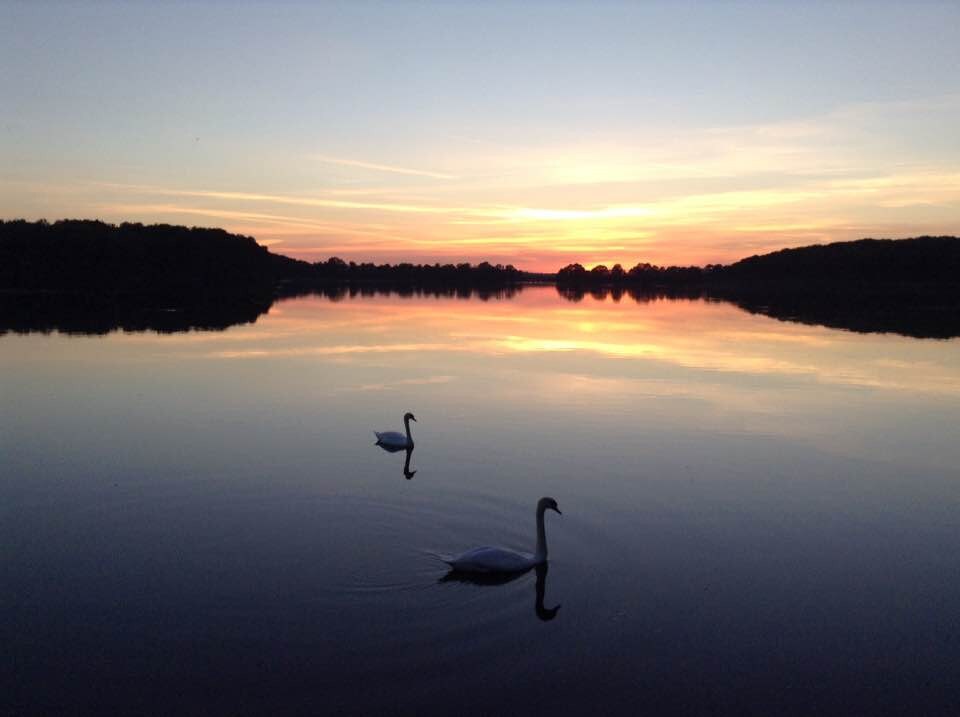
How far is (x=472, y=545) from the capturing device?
10.0m

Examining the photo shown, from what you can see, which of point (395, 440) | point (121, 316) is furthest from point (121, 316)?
point (395, 440)

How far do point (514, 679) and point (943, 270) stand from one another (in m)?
130

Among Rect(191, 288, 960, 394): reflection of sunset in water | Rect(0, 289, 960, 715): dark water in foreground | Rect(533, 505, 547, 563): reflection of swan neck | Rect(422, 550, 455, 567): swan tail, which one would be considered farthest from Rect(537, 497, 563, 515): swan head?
Rect(191, 288, 960, 394): reflection of sunset in water

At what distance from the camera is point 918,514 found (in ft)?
38.6

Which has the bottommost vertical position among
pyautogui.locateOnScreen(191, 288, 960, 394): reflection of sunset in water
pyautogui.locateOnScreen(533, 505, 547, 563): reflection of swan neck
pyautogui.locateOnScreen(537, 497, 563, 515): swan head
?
pyautogui.locateOnScreen(191, 288, 960, 394): reflection of sunset in water

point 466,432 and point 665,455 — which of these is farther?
point 466,432

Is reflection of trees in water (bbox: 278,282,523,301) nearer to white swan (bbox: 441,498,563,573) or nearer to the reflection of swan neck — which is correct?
the reflection of swan neck

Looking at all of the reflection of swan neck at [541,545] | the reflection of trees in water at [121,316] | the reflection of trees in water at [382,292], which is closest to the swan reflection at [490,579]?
the reflection of swan neck at [541,545]

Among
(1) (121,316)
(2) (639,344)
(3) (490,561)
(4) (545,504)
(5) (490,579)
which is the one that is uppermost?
(4) (545,504)

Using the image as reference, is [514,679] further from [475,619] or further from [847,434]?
[847,434]

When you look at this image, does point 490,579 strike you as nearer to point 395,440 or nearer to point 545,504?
point 545,504

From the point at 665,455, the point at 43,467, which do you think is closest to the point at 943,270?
the point at 665,455

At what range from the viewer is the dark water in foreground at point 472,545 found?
6941mm

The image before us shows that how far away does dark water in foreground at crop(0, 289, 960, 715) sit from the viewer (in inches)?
273
